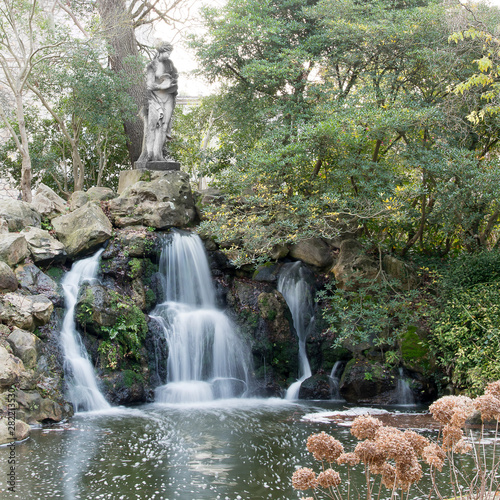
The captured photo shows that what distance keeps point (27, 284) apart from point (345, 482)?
6563 millimetres

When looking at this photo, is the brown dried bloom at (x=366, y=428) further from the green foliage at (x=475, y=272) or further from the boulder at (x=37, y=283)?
the green foliage at (x=475, y=272)

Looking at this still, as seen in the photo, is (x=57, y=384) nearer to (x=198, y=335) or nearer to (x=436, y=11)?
(x=198, y=335)

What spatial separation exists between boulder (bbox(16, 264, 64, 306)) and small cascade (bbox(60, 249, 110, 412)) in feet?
0.77

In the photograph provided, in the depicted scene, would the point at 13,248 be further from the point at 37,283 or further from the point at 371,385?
the point at 371,385

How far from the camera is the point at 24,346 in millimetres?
8273

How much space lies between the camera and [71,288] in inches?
397

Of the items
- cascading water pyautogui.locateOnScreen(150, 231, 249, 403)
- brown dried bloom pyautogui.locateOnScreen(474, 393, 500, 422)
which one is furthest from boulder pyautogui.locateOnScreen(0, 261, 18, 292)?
brown dried bloom pyautogui.locateOnScreen(474, 393, 500, 422)

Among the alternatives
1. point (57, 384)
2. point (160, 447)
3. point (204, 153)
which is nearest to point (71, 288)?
point (57, 384)

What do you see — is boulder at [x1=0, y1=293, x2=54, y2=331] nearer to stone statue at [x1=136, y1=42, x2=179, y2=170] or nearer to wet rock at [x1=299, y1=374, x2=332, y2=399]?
wet rock at [x1=299, y1=374, x2=332, y2=399]

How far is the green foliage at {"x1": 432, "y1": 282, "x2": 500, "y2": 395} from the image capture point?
8812 millimetres

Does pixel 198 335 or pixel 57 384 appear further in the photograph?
pixel 198 335

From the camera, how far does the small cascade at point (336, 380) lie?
10641mm

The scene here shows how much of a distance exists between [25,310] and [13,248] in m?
1.48

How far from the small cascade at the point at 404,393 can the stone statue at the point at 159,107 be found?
→ 7436 mm
